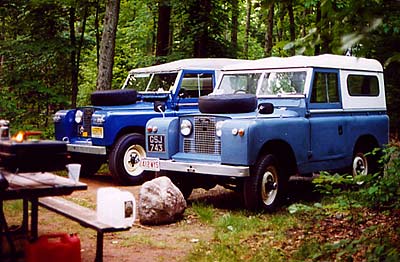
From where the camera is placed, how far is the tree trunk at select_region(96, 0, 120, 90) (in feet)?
39.2

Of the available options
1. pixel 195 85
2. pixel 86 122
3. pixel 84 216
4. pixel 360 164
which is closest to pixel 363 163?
pixel 360 164

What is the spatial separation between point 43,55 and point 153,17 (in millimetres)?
8579

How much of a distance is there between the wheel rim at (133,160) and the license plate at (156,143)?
69.0 inches

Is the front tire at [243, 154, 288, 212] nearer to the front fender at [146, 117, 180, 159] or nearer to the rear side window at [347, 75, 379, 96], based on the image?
the front fender at [146, 117, 180, 159]

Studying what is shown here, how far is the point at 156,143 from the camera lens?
8023 mm

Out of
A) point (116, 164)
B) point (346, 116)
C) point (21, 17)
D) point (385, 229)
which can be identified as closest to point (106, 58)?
point (116, 164)

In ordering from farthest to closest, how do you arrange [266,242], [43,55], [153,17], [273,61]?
[153,17] < [43,55] < [273,61] < [266,242]

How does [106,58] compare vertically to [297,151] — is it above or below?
above

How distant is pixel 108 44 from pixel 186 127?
4773 mm

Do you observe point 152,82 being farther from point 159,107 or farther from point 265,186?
point 265,186

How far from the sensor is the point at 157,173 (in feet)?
26.9

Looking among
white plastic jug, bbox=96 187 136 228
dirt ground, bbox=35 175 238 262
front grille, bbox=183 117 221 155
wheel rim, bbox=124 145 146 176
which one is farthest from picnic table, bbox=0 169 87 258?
wheel rim, bbox=124 145 146 176

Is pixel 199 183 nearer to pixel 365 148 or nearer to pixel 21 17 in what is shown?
pixel 365 148

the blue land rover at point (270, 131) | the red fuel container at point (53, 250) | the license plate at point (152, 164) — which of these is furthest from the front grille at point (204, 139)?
the red fuel container at point (53, 250)
